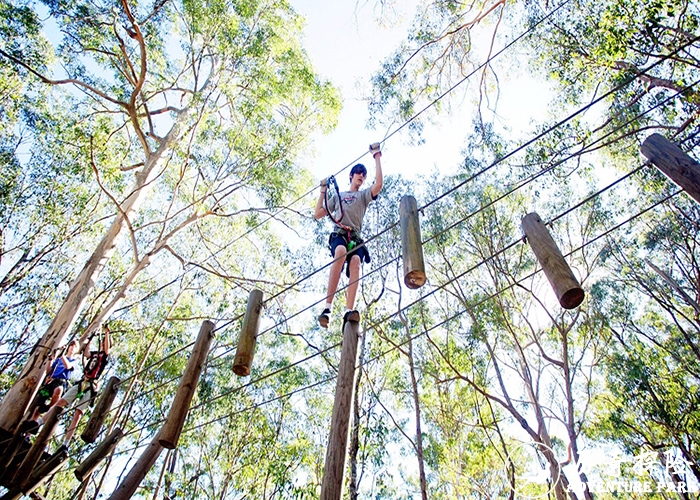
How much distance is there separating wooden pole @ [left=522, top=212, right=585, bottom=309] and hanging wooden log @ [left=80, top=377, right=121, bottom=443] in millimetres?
3337

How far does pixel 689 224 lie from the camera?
9461 millimetres

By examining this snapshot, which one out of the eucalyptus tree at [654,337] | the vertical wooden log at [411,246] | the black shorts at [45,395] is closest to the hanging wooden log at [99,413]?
the black shorts at [45,395]

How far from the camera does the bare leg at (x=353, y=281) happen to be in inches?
119

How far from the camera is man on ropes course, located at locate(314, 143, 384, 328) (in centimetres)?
318

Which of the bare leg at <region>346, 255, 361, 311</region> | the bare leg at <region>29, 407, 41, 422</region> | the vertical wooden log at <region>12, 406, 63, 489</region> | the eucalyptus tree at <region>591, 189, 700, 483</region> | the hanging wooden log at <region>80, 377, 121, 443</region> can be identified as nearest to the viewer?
the bare leg at <region>346, 255, 361, 311</region>

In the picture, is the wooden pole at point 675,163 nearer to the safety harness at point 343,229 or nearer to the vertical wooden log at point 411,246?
the vertical wooden log at point 411,246

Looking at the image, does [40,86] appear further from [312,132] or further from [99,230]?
[312,132]

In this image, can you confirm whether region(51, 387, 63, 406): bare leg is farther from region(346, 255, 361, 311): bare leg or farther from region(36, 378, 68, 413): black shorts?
region(346, 255, 361, 311): bare leg

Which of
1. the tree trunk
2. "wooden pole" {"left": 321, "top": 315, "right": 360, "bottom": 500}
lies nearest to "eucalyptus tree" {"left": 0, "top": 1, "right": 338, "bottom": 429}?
the tree trunk

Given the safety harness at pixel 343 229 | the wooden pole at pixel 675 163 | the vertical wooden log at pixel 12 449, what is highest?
the safety harness at pixel 343 229

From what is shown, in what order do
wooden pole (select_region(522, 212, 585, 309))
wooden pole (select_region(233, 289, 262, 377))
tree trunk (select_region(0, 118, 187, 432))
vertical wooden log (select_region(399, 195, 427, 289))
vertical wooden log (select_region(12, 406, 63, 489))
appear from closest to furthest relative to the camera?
wooden pole (select_region(522, 212, 585, 309)) < vertical wooden log (select_region(399, 195, 427, 289)) < wooden pole (select_region(233, 289, 262, 377)) < vertical wooden log (select_region(12, 406, 63, 489)) < tree trunk (select_region(0, 118, 187, 432))

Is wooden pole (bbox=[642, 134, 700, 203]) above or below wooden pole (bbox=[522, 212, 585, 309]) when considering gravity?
above

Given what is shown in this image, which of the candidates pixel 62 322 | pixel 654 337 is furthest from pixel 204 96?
pixel 654 337

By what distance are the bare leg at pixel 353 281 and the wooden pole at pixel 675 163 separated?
189cm
